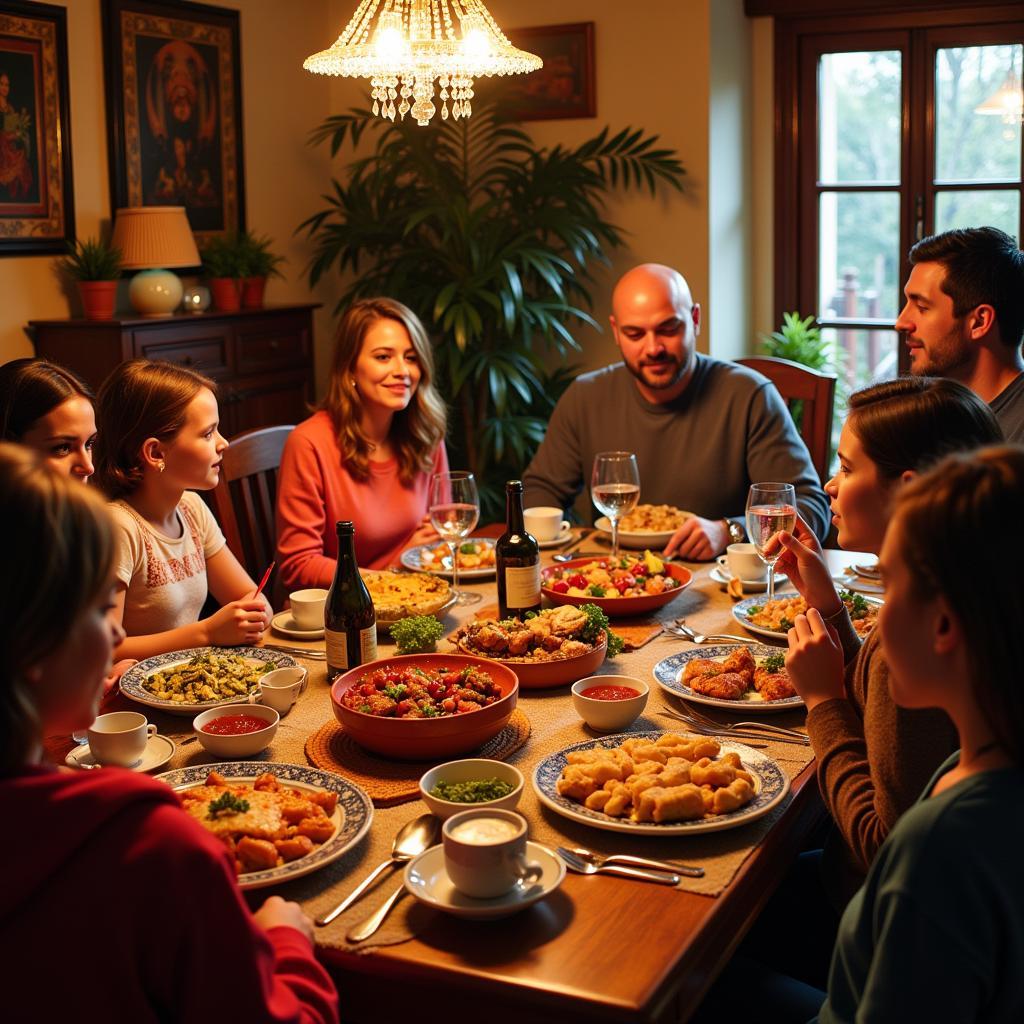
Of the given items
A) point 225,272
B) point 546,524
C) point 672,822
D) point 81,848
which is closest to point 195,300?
point 225,272

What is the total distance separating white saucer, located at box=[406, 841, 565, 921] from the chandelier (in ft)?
4.58

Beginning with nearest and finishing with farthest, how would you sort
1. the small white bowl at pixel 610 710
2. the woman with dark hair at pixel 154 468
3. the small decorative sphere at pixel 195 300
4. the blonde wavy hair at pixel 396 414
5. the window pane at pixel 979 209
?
the small white bowl at pixel 610 710, the woman with dark hair at pixel 154 468, the blonde wavy hair at pixel 396 414, the small decorative sphere at pixel 195 300, the window pane at pixel 979 209

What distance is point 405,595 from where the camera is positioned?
229 centimetres

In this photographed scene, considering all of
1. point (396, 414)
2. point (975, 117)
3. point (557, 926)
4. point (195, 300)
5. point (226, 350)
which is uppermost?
point (975, 117)

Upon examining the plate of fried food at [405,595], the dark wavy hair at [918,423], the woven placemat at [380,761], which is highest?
the dark wavy hair at [918,423]

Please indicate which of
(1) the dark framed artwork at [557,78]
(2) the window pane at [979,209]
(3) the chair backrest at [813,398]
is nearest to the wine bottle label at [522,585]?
(3) the chair backrest at [813,398]

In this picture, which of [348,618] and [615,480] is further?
[615,480]

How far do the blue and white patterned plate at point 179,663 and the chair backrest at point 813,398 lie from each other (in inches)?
71.8

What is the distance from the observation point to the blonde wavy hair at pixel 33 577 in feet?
3.13

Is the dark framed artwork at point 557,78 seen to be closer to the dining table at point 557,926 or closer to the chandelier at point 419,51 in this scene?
the chandelier at point 419,51

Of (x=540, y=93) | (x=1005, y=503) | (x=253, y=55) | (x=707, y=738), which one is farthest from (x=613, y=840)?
(x=253, y=55)

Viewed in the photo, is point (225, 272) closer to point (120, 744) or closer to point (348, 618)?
point (348, 618)

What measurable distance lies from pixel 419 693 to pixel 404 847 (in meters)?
0.33

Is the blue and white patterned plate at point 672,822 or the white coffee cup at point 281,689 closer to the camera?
the blue and white patterned plate at point 672,822
